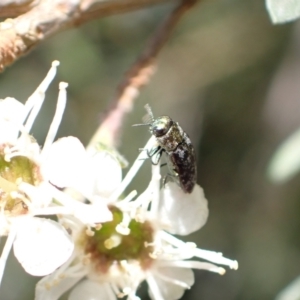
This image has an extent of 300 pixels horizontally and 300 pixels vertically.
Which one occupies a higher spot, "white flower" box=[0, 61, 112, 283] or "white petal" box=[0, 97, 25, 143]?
"white petal" box=[0, 97, 25, 143]

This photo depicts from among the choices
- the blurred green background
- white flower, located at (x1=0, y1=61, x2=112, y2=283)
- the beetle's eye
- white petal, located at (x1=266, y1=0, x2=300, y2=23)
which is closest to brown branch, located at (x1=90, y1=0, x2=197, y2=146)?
the beetle's eye

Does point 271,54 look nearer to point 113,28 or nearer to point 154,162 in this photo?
point 113,28

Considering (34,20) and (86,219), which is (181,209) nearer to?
(86,219)

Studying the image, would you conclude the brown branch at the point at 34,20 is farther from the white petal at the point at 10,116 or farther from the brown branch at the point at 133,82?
the brown branch at the point at 133,82

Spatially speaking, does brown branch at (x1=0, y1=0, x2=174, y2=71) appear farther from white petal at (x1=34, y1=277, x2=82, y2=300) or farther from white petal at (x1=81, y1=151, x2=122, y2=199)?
white petal at (x1=34, y1=277, x2=82, y2=300)

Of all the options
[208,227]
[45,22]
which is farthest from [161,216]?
[208,227]

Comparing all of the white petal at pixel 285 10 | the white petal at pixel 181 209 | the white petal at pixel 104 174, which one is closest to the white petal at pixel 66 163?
the white petal at pixel 104 174

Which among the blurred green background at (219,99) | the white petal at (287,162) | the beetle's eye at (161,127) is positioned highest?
the beetle's eye at (161,127)
